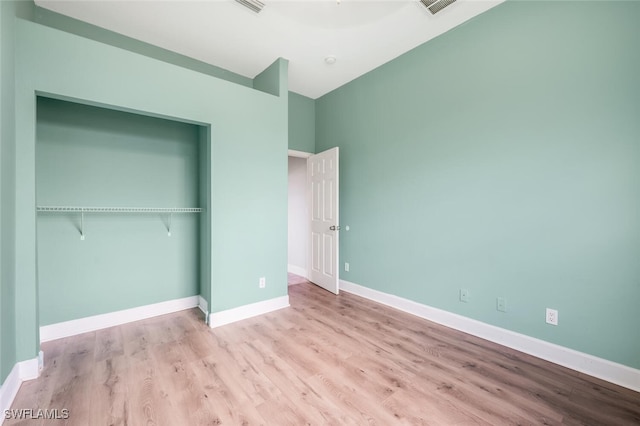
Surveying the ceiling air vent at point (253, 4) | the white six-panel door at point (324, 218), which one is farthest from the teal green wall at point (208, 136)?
the white six-panel door at point (324, 218)

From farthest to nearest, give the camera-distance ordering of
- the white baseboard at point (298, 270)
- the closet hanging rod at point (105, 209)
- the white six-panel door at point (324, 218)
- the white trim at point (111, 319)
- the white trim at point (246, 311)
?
the white baseboard at point (298, 270) < the white six-panel door at point (324, 218) < the white trim at point (246, 311) < the white trim at point (111, 319) < the closet hanging rod at point (105, 209)

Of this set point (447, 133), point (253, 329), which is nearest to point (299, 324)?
point (253, 329)

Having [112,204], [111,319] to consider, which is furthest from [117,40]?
[111,319]

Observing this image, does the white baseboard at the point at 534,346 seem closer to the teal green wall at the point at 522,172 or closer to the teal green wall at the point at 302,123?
the teal green wall at the point at 522,172

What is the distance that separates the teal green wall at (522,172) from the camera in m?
1.89

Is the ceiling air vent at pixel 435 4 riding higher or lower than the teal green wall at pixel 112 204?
higher

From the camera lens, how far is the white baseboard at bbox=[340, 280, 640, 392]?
6.14 ft

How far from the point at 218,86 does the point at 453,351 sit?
350cm

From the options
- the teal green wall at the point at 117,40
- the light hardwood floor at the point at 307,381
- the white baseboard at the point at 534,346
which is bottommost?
the light hardwood floor at the point at 307,381

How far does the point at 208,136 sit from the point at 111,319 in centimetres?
219

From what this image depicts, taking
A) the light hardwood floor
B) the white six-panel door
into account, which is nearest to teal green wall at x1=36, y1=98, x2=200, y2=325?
the light hardwood floor

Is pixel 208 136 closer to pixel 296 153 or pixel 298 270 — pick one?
pixel 296 153

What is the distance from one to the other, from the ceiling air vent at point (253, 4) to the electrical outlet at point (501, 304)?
3.54 meters

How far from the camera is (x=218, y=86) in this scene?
9.18 feet
